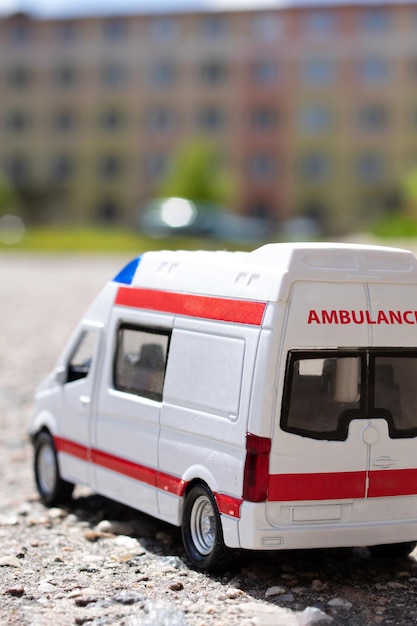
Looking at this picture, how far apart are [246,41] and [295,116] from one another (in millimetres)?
6915

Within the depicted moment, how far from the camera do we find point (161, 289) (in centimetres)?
898

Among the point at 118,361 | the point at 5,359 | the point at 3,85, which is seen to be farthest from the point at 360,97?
the point at 118,361

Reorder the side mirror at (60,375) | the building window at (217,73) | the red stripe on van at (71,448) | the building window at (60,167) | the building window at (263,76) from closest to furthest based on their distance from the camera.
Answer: the red stripe on van at (71,448) → the side mirror at (60,375) → the building window at (263,76) → the building window at (217,73) → the building window at (60,167)

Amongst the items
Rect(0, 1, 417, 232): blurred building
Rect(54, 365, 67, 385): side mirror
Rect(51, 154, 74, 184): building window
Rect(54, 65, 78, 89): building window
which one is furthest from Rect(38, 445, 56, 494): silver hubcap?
Rect(54, 65, 78, 89): building window

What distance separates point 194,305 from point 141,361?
95 centimetres

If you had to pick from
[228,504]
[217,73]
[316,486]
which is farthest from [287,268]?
[217,73]

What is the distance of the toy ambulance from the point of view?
756cm

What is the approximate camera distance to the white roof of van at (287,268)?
7.63m

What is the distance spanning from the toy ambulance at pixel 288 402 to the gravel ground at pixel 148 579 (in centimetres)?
31

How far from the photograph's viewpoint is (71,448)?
10258mm

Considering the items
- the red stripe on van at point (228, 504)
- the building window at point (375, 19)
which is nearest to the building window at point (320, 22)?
the building window at point (375, 19)

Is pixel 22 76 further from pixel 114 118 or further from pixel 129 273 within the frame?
pixel 129 273

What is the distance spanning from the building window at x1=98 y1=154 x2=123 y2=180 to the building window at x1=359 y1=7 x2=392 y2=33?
21.6 meters

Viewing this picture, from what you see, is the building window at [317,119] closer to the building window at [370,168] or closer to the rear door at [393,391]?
the building window at [370,168]
